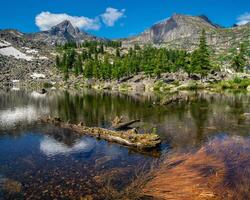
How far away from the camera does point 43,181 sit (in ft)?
78.9

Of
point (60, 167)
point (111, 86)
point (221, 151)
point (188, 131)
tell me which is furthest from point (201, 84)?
point (60, 167)

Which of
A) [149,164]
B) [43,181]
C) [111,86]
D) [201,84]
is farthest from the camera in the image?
[111,86]

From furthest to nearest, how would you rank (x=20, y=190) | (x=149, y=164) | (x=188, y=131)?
1. (x=188, y=131)
2. (x=149, y=164)
3. (x=20, y=190)

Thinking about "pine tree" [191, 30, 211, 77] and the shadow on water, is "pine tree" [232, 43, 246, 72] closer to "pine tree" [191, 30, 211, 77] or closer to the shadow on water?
"pine tree" [191, 30, 211, 77]

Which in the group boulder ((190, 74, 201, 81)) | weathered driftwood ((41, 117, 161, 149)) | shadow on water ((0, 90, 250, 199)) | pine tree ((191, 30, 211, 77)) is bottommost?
shadow on water ((0, 90, 250, 199))

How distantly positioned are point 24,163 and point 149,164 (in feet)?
42.8

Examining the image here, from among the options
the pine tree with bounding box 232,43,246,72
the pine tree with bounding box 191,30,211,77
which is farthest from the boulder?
the pine tree with bounding box 232,43,246,72

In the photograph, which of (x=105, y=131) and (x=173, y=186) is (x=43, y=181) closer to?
(x=173, y=186)

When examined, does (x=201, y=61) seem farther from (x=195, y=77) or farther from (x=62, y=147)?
(x=62, y=147)

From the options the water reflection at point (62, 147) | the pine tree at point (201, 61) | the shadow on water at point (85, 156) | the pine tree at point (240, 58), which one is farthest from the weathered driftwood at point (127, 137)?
the pine tree at point (240, 58)

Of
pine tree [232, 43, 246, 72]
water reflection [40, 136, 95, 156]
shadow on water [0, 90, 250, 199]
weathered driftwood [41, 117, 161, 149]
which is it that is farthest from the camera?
pine tree [232, 43, 246, 72]

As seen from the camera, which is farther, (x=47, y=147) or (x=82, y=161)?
(x=47, y=147)

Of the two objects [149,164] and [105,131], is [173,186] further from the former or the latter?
[105,131]

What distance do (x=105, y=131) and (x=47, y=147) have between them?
7.92 metres
